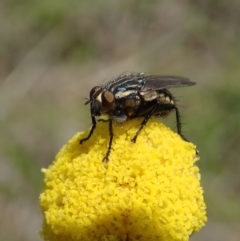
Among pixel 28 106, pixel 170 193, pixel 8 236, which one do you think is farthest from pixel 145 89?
pixel 28 106

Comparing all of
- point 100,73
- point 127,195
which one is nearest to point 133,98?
point 127,195

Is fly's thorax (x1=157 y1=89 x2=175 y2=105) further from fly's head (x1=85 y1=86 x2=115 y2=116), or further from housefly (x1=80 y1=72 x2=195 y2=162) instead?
fly's head (x1=85 y1=86 x2=115 y2=116)

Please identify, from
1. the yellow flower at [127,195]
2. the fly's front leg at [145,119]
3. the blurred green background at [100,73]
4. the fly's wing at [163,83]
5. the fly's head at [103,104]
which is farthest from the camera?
the blurred green background at [100,73]

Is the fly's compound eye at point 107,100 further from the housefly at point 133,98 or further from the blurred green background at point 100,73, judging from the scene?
the blurred green background at point 100,73

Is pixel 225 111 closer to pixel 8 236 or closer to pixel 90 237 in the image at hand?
pixel 8 236

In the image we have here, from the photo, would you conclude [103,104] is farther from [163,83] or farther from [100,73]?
[100,73]

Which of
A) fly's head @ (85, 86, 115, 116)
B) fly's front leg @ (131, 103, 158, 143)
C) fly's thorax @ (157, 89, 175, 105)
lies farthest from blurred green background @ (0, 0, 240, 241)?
fly's head @ (85, 86, 115, 116)

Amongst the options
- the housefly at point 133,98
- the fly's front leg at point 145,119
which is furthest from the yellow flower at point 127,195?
the housefly at point 133,98
